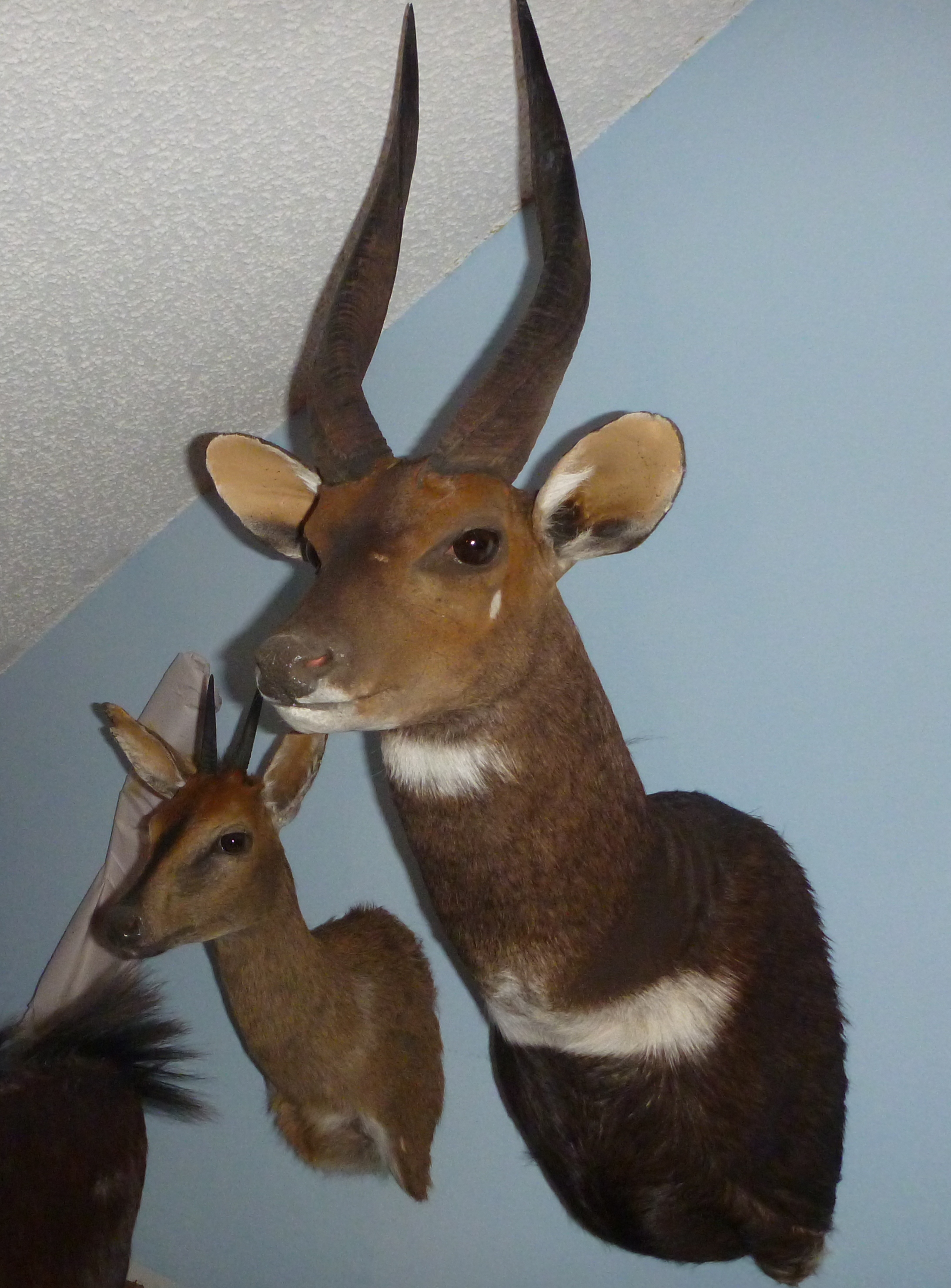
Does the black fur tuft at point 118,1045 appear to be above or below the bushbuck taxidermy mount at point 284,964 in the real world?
below

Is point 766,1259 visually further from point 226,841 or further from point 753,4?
point 753,4

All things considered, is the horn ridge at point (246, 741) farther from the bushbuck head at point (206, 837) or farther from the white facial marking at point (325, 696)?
the white facial marking at point (325, 696)

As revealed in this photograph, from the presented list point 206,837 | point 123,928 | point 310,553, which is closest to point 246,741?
point 206,837

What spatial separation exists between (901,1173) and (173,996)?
1222 mm

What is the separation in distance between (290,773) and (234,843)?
124mm

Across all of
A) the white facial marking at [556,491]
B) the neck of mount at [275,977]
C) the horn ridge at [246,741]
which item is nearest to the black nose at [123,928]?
the neck of mount at [275,977]

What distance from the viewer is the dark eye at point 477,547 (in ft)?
3.17

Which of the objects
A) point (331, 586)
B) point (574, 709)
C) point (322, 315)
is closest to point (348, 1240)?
point (574, 709)

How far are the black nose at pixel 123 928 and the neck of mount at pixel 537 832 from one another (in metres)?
0.47

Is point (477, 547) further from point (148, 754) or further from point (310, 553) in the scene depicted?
point (148, 754)

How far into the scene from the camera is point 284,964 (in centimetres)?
142

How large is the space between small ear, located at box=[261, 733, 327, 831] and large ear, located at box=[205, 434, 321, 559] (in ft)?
1.16

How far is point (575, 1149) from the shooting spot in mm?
1178

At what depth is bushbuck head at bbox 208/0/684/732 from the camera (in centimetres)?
90
